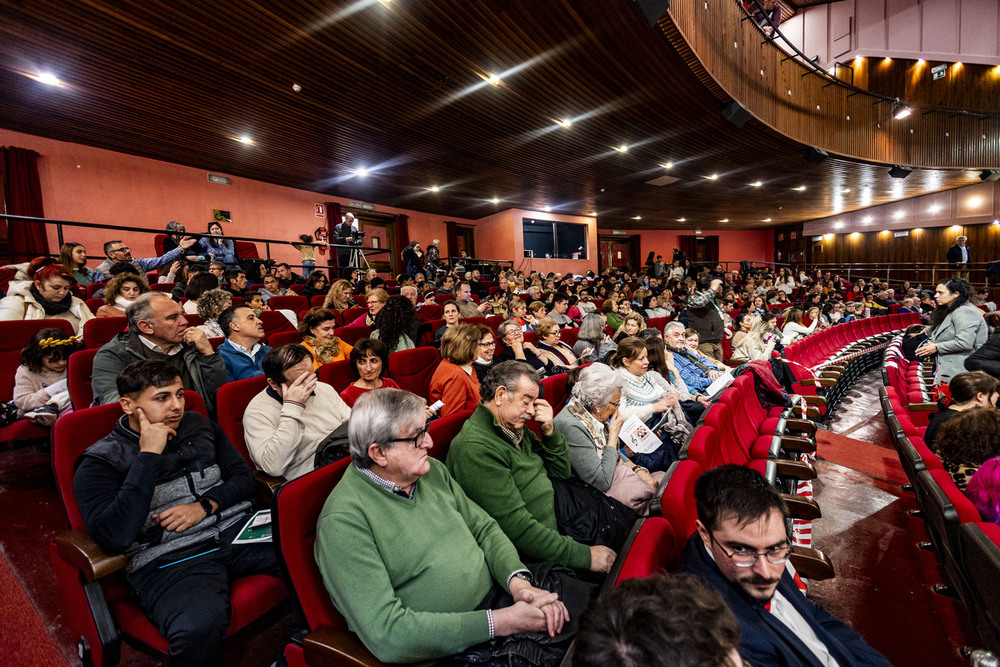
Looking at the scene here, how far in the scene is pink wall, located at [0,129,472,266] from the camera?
591cm

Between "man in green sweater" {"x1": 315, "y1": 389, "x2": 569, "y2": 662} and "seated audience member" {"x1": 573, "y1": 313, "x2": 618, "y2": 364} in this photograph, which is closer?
"man in green sweater" {"x1": 315, "y1": 389, "x2": 569, "y2": 662}

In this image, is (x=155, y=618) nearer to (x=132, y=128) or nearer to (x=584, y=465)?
(x=584, y=465)

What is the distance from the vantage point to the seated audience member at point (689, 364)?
3.26m

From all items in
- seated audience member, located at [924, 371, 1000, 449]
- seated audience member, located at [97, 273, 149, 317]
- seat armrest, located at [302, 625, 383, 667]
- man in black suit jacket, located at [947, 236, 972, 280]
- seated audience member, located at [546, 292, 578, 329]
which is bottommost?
seat armrest, located at [302, 625, 383, 667]

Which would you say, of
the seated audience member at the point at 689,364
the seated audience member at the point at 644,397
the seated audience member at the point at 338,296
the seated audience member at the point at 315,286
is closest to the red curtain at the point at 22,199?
the seated audience member at the point at 315,286

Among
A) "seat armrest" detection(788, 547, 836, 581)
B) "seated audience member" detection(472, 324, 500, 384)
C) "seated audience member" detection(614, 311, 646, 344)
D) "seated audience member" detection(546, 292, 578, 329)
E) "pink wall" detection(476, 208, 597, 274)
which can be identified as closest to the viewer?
"seat armrest" detection(788, 547, 836, 581)

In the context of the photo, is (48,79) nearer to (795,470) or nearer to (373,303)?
(373,303)

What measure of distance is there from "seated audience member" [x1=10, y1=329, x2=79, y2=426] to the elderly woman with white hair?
237cm

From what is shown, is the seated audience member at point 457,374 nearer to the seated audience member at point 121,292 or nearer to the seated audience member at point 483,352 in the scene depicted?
the seated audience member at point 483,352

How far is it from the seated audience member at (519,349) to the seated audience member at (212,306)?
183 centimetres

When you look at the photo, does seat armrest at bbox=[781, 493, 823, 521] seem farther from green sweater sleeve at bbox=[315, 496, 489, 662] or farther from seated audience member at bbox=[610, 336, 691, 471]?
green sweater sleeve at bbox=[315, 496, 489, 662]

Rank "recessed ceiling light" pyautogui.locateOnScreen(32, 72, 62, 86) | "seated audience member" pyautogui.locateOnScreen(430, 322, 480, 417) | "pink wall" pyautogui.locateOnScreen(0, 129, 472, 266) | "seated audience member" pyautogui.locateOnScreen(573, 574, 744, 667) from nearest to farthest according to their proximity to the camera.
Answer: "seated audience member" pyautogui.locateOnScreen(573, 574, 744, 667), "seated audience member" pyautogui.locateOnScreen(430, 322, 480, 417), "recessed ceiling light" pyautogui.locateOnScreen(32, 72, 62, 86), "pink wall" pyautogui.locateOnScreen(0, 129, 472, 266)

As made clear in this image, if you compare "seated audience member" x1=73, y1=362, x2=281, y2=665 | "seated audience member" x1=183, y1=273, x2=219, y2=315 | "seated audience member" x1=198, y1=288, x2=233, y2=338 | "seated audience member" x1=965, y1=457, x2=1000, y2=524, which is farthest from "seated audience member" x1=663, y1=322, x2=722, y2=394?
A: "seated audience member" x1=183, y1=273, x2=219, y2=315

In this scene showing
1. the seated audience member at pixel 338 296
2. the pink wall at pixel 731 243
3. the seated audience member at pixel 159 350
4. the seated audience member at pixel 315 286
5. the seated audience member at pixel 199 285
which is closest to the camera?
the seated audience member at pixel 159 350
